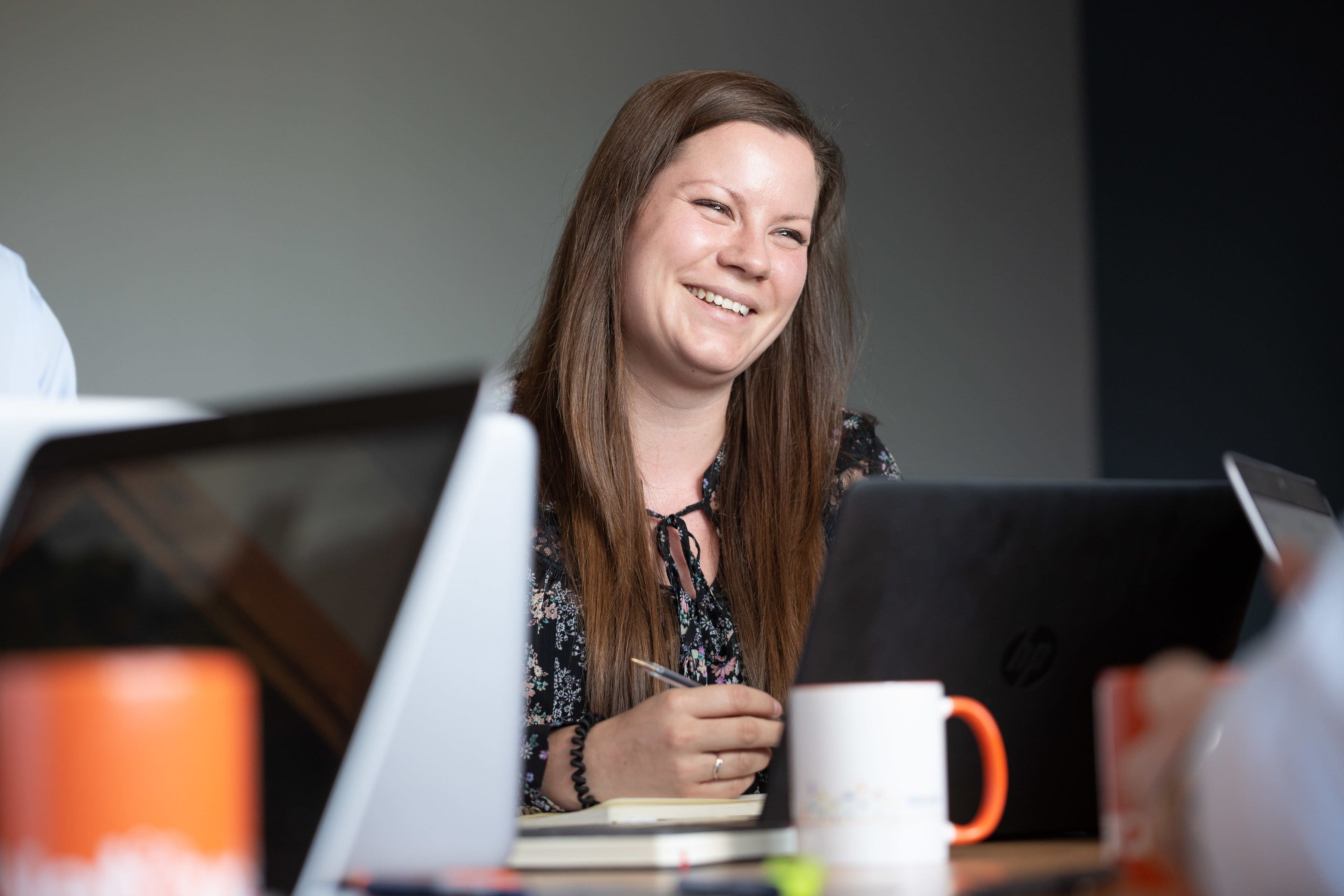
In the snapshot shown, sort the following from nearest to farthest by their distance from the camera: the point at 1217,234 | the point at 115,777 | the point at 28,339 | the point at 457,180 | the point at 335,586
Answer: the point at 115,777 < the point at 335,586 < the point at 28,339 < the point at 457,180 < the point at 1217,234

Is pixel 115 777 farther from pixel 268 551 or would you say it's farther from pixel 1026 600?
pixel 1026 600

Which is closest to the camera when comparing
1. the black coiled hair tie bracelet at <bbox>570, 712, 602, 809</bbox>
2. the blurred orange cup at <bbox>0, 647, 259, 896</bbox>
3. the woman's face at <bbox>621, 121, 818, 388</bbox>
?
the blurred orange cup at <bbox>0, 647, 259, 896</bbox>

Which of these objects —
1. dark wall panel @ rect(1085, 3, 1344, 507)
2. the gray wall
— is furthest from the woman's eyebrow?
dark wall panel @ rect(1085, 3, 1344, 507)

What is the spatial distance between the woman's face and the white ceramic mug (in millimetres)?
1114

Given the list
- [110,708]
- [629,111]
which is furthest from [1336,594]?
[629,111]

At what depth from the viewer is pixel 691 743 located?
116 centimetres

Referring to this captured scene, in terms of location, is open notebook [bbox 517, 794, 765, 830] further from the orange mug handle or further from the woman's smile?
the woman's smile

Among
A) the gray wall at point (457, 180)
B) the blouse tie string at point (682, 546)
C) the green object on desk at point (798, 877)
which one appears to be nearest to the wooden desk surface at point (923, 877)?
the green object on desk at point (798, 877)

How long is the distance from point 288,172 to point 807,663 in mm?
2289

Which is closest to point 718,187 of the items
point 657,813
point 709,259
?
point 709,259

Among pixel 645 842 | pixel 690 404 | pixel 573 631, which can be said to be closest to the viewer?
pixel 645 842

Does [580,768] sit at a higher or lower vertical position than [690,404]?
lower

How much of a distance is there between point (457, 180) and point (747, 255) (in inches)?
53.3

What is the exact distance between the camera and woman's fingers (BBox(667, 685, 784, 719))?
113 centimetres
